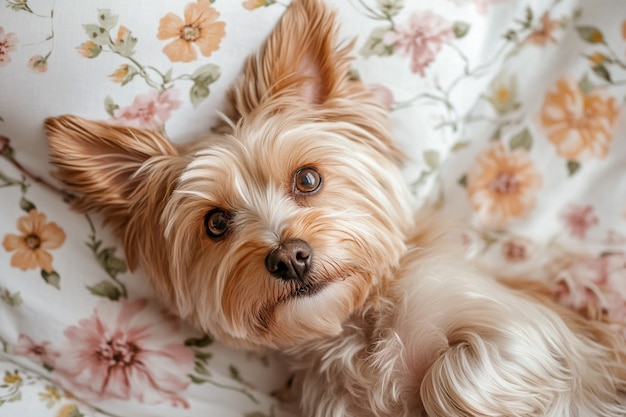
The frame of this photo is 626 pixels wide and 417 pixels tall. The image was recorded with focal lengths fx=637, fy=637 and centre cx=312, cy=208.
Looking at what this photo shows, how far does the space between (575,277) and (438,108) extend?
2.74 feet

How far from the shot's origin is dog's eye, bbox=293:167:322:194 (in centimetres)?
201

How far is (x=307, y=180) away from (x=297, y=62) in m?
0.43

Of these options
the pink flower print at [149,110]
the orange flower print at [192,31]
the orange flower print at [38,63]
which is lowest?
the pink flower print at [149,110]

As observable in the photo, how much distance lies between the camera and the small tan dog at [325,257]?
1.90 m

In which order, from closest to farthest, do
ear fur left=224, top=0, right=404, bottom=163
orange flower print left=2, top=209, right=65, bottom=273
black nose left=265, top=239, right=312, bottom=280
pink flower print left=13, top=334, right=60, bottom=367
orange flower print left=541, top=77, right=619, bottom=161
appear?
black nose left=265, top=239, right=312, bottom=280 < ear fur left=224, top=0, right=404, bottom=163 < orange flower print left=2, top=209, right=65, bottom=273 < pink flower print left=13, top=334, right=60, bottom=367 < orange flower print left=541, top=77, right=619, bottom=161

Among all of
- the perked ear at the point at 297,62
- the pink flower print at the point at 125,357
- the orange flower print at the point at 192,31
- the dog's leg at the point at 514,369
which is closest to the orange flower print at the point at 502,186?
the dog's leg at the point at 514,369

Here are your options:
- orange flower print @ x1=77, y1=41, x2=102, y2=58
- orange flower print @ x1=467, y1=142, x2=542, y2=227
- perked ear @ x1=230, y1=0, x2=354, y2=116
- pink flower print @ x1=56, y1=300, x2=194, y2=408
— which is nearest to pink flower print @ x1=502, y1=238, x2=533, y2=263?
orange flower print @ x1=467, y1=142, x2=542, y2=227

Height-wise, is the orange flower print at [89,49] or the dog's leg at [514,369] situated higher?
the orange flower print at [89,49]

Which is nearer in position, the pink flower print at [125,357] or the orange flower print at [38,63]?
the orange flower print at [38,63]

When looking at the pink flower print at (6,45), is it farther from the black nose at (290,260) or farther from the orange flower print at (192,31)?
the black nose at (290,260)

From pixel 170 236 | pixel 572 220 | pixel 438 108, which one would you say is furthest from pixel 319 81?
pixel 572 220

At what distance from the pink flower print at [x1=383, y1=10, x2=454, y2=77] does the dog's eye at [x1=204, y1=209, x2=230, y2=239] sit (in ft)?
2.93

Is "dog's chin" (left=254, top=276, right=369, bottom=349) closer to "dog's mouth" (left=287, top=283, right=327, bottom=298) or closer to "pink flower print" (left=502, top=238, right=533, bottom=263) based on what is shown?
"dog's mouth" (left=287, top=283, right=327, bottom=298)

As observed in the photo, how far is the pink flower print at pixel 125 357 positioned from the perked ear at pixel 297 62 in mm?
901
